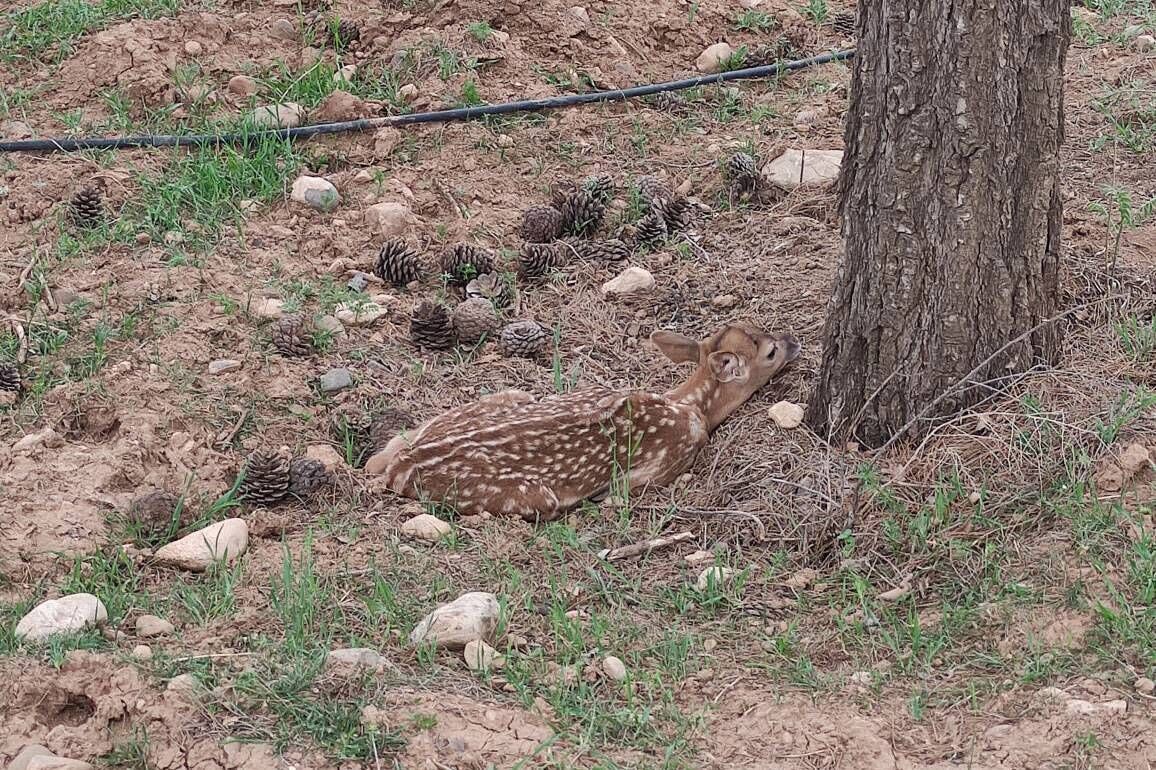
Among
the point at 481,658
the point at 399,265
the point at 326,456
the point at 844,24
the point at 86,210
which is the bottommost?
the point at 326,456

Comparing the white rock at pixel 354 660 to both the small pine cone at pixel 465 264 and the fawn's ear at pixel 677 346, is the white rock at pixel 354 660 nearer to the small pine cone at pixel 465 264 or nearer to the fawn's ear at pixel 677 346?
the fawn's ear at pixel 677 346

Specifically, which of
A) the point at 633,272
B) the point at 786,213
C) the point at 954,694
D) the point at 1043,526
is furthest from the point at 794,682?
the point at 786,213

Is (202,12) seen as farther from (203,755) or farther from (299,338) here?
(203,755)

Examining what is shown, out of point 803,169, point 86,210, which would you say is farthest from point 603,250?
point 86,210

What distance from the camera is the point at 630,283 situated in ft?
21.2

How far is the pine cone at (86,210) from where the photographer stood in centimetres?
681

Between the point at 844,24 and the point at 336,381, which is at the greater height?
the point at 844,24

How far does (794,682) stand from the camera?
13.8ft

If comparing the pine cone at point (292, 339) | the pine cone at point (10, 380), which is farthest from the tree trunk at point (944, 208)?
the pine cone at point (10, 380)

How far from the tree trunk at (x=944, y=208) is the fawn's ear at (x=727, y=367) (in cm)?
46

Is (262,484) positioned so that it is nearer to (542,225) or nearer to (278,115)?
(542,225)

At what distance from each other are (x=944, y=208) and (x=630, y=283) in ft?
6.36

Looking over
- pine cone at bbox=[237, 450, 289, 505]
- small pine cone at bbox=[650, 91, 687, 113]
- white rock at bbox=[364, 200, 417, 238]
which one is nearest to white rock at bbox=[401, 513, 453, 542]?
pine cone at bbox=[237, 450, 289, 505]

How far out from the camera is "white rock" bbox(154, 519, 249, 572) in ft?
15.7
